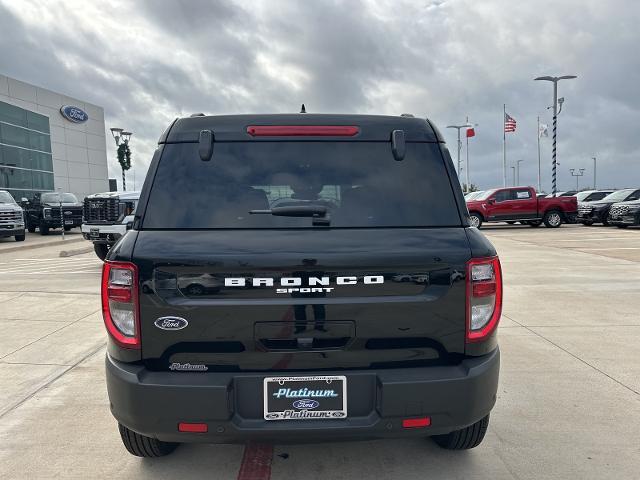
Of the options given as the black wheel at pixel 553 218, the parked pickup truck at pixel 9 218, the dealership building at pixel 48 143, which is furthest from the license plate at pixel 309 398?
the dealership building at pixel 48 143

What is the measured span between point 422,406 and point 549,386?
7.69 ft

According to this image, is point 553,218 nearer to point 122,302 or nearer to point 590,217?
point 590,217

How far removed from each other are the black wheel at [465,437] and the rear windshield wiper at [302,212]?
4.85 feet

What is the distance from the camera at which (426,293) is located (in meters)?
2.22

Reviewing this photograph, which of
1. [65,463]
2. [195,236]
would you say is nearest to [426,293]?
[195,236]

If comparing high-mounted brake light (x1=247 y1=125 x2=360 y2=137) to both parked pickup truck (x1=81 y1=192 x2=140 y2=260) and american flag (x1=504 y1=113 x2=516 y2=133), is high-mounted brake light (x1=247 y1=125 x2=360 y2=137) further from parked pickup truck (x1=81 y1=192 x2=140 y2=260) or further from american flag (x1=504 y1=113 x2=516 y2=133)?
american flag (x1=504 y1=113 x2=516 y2=133)

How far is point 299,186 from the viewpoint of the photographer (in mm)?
2479

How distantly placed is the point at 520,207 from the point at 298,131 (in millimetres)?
22459

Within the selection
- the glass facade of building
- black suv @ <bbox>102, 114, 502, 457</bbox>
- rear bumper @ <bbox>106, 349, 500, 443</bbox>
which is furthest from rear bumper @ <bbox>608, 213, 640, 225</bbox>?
the glass facade of building

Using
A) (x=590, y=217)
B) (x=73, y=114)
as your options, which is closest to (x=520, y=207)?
(x=590, y=217)

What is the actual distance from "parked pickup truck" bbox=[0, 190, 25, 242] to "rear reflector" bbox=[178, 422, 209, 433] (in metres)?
18.6

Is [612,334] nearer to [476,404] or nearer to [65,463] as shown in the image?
[476,404]

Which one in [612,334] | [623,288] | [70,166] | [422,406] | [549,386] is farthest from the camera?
[70,166]

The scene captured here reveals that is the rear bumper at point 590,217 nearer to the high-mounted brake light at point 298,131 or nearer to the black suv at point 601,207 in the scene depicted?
the black suv at point 601,207
